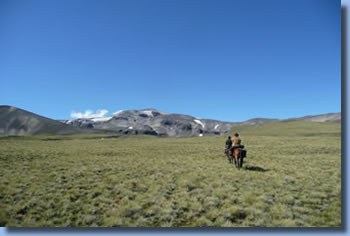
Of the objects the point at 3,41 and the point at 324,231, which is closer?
the point at 324,231

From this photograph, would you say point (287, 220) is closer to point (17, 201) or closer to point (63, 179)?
point (17, 201)

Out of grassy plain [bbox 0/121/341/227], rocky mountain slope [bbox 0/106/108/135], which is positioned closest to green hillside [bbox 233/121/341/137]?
grassy plain [bbox 0/121/341/227]

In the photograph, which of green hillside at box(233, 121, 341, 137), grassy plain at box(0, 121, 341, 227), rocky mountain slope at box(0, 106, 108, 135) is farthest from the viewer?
rocky mountain slope at box(0, 106, 108, 135)

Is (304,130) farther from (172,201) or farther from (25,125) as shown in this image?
(25,125)

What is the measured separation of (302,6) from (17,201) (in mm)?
16221

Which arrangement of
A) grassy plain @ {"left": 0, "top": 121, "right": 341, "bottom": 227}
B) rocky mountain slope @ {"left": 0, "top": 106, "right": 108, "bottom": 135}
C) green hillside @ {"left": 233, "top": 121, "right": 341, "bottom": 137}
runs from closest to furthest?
grassy plain @ {"left": 0, "top": 121, "right": 341, "bottom": 227}, green hillside @ {"left": 233, "top": 121, "right": 341, "bottom": 137}, rocky mountain slope @ {"left": 0, "top": 106, "right": 108, "bottom": 135}

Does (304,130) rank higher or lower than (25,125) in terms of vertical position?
lower

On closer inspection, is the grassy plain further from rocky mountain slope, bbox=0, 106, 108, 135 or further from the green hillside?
rocky mountain slope, bbox=0, 106, 108, 135

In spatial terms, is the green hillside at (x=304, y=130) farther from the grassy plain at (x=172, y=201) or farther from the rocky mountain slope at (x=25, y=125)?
the rocky mountain slope at (x=25, y=125)

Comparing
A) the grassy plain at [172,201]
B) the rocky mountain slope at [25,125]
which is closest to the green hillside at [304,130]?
the grassy plain at [172,201]

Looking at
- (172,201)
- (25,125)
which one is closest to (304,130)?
(172,201)

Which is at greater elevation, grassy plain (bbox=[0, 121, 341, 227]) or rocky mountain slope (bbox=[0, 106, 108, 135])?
rocky mountain slope (bbox=[0, 106, 108, 135])

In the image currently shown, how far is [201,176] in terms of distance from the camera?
12.4 meters

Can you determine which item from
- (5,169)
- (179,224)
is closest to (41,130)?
(5,169)
